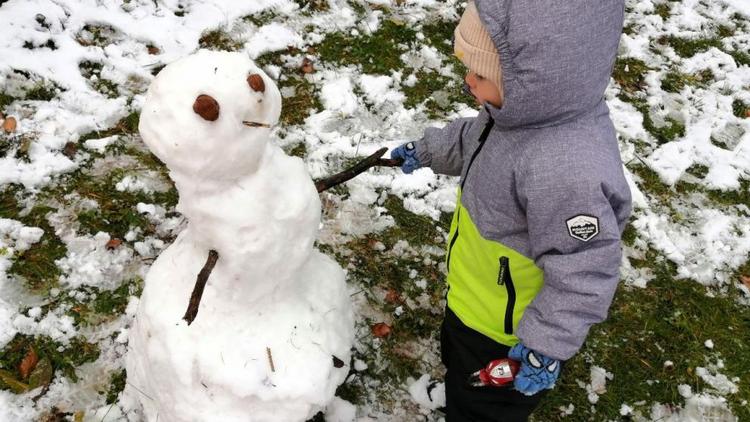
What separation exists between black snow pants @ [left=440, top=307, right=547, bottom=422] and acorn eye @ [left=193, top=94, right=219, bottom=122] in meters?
1.25

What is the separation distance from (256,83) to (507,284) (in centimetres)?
101

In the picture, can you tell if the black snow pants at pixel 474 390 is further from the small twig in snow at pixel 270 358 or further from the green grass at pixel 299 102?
the green grass at pixel 299 102

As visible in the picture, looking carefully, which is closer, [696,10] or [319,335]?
[319,335]

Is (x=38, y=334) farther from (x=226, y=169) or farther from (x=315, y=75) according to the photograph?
(x=315, y=75)

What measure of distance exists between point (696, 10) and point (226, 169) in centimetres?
462

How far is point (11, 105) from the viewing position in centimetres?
325

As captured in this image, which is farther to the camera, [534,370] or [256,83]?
[534,370]

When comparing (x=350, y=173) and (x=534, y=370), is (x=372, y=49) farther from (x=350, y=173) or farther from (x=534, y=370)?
(x=534, y=370)

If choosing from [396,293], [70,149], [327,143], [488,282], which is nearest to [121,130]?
[70,149]

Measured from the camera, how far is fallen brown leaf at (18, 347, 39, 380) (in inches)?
92.4

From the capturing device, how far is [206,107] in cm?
135

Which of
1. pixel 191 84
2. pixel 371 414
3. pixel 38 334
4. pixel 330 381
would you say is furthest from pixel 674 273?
pixel 38 334

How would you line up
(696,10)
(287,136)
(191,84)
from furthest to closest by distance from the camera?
1. (696,10)
2. (287,136)
3. (191,84)

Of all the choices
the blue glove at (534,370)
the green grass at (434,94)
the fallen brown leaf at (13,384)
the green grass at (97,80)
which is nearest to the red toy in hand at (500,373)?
the blue glove at (534,370)
